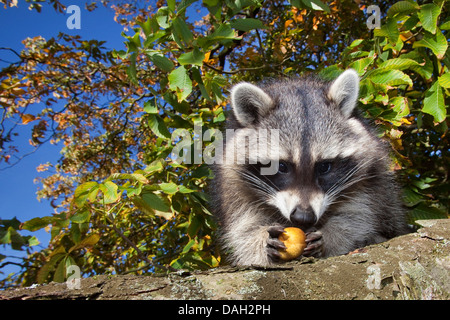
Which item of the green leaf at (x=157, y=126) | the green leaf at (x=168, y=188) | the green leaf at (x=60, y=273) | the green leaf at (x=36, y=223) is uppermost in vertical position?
the green leaf at (x=157, y=126)

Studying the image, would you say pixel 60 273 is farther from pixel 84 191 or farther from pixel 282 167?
pixel 282 167

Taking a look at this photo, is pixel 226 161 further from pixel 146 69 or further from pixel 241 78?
pixel 146 69

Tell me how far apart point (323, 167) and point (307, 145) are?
29 centimetres

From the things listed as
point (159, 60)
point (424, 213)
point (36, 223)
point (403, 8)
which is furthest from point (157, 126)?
point (424, 213)

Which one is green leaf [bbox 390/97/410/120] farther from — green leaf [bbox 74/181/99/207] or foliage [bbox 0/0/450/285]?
green leaf [bbox 74/181/99/207]

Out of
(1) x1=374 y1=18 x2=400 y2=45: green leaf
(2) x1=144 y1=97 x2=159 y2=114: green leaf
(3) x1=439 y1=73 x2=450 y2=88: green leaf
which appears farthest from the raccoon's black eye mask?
(1) x1=374 y1=18 x2=400 y2=45: green leaf

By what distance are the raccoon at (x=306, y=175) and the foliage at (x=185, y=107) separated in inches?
15.5

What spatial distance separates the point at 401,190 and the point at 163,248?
A: 4.02 meters

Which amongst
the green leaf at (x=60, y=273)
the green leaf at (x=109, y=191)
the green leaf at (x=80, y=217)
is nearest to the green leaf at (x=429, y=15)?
the green leaf at (x=109, y=191)

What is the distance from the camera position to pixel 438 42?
12.2 ft

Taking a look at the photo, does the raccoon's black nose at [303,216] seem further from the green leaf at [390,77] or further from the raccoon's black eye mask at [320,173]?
the green leaf at [390,77]

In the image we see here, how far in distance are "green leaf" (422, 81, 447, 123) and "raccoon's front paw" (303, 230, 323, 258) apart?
5.64ft

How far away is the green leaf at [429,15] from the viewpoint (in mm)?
3627

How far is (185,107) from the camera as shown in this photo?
14.7 feet
